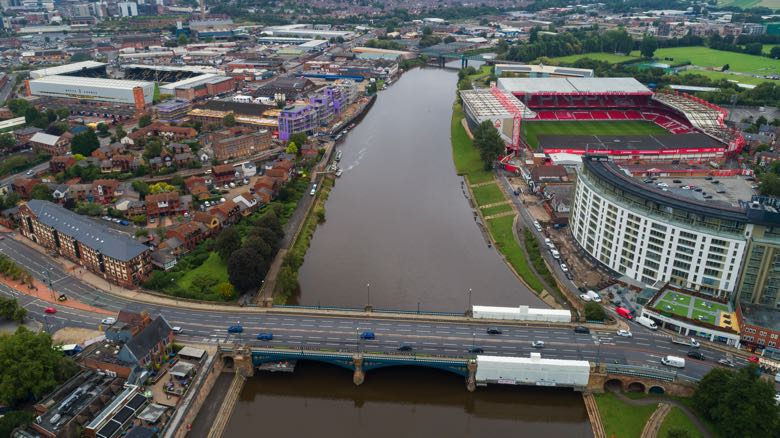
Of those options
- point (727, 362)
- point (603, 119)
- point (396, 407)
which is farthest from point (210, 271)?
point (603, 119)

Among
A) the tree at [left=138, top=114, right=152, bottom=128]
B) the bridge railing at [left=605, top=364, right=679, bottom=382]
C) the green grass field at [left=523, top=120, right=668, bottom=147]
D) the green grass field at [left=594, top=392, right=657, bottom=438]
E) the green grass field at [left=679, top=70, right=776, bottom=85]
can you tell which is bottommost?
the green grass field at [left=594, top=392, right=657, bottom=438]

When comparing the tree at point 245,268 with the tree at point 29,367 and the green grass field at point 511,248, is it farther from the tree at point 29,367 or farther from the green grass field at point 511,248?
the green grass field at point 511,248

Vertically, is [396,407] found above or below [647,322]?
below

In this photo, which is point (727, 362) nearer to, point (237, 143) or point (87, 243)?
point (87, 243)

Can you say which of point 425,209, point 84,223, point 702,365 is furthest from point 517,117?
point 84,223

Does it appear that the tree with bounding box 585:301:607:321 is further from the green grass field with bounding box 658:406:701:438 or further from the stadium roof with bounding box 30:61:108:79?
the stadium roof with bounding box 30:61:108:79

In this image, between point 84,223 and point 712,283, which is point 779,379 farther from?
point 84,223

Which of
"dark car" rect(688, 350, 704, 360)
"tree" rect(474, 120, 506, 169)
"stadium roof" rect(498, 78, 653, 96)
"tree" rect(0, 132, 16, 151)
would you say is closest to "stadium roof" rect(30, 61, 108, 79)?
"tree" rect(0, 132, 16, 151)
